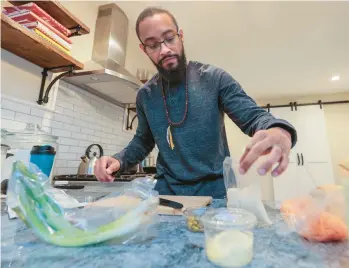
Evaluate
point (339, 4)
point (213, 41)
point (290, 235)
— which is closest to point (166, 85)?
point (290, 235)

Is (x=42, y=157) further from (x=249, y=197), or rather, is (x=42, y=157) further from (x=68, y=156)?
(x=68, y=156)

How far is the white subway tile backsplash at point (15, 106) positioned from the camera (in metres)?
1.13

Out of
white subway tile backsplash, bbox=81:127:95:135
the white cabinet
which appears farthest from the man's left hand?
the white cabinet

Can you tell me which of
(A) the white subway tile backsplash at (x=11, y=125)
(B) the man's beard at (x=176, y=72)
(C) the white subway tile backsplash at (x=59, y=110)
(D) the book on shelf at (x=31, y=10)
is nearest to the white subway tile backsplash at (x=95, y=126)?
(C) the white subway tile backsplash at (x=59, y=110)

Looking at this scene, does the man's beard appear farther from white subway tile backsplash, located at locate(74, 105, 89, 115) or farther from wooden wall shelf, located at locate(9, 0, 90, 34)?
white subway tile backsplash, located at locate(74, 105, 89, 115)

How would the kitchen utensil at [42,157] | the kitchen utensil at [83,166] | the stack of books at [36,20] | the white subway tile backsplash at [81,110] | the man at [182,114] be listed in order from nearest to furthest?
the kitchen utensil at [42,157] → the man at [182,114] → the stack of books at [36,20] → the kitchen utensil at [83,166] → the white subway tile backsplash at [81,110]

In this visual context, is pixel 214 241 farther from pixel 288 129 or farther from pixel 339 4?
pixel 339 4

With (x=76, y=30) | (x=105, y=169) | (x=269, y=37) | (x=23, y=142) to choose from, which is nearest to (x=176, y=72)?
(x=105, y=169)

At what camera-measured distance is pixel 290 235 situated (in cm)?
37

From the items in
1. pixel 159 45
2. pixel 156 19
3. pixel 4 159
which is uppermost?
Result: pixel 156 19

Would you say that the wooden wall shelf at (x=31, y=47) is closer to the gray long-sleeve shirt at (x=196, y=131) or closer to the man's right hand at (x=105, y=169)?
the gray long-sleeve shirt at (x=196, y=131)

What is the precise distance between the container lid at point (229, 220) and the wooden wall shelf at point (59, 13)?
1.39 m

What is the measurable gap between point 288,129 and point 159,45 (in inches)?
27.8

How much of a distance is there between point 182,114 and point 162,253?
719mm
